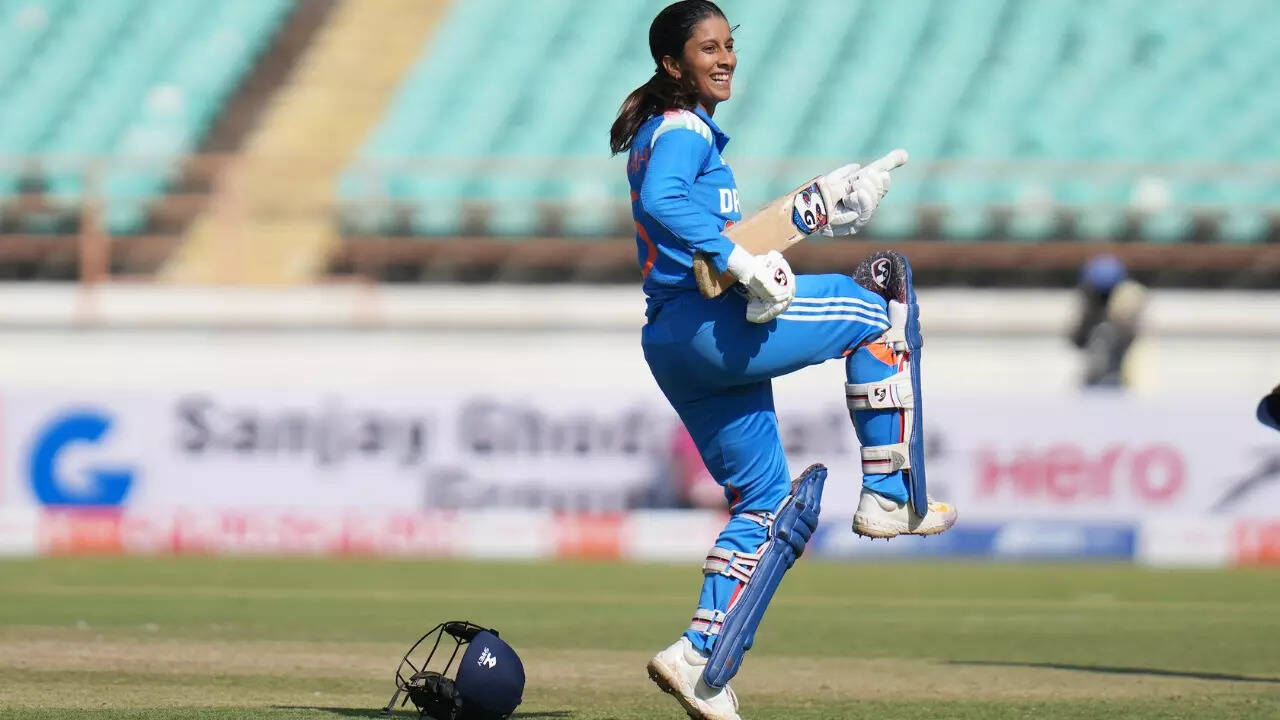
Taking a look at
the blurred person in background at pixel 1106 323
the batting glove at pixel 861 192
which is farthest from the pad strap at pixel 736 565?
the blurred person in background at pixel 1106 323

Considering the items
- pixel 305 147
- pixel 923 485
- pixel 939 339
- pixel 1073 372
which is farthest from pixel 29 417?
pixel 923 485

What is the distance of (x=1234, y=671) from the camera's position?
725 cm

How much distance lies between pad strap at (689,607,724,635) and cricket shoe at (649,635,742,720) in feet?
0.19

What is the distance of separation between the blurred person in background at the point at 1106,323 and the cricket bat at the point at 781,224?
9.83 m

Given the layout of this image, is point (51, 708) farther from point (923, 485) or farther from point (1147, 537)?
point (1147, 537)

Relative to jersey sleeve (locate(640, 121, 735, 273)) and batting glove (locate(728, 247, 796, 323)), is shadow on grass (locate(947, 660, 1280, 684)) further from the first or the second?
jersey sleeve (locate(640, 121, 735, 273))

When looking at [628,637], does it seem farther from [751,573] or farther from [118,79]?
[118,79]

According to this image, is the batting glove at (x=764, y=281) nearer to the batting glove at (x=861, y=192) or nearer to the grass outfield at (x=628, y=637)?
the batting glove at (x=861, y=192)

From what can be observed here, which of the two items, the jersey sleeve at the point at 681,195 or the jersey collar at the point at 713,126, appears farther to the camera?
the jersey collar at the point at 713,126

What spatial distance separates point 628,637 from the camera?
8.72 m

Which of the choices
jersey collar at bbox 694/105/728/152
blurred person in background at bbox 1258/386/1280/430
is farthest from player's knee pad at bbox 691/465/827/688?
blurred person in background at bbox 1258/386/1280/430

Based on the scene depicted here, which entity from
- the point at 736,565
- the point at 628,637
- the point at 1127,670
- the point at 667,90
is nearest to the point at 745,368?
the point at 736,565

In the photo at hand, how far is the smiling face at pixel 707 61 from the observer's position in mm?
5379

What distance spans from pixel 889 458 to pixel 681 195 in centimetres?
93
